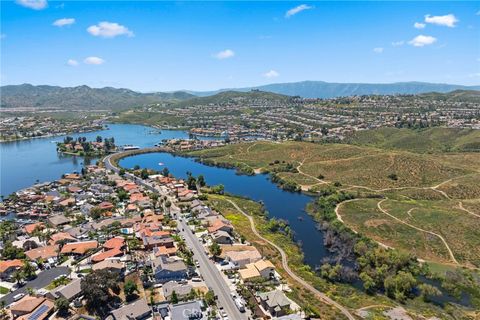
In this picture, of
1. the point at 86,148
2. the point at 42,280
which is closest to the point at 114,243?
the point at 42,280

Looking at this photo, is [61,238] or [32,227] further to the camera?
[32,227]

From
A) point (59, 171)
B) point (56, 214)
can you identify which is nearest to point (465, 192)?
point (56, 214)

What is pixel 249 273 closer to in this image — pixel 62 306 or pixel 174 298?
pixel 174 298

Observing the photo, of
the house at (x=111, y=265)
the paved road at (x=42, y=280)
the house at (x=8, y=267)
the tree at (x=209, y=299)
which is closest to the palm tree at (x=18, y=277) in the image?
the paved road at (x=42, y=280)

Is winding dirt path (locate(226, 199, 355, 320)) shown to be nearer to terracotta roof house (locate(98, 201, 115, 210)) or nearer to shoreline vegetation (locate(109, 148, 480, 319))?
shoreline vegetation (locate(109, 148, 480, 319))

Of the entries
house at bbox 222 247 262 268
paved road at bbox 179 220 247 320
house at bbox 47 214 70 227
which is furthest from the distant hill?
house at bbox 47 214 70 227

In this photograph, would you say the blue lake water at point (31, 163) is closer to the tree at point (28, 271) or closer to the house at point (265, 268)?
the tree at point (28, 271)
